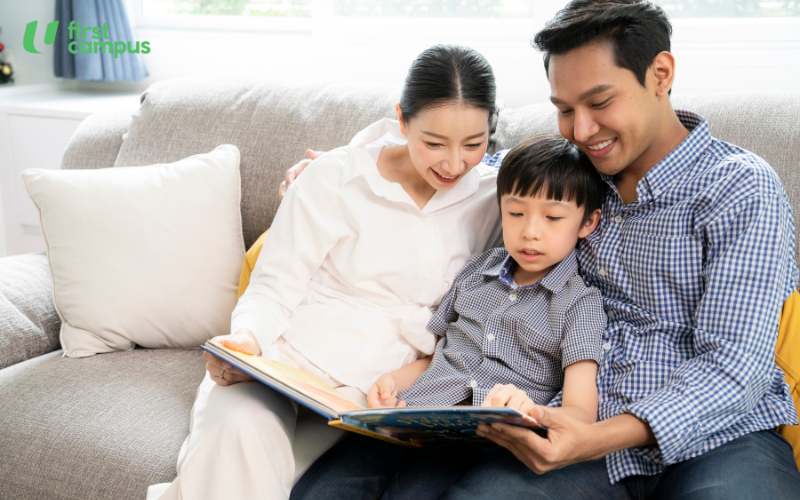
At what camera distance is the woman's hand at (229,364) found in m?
1.21

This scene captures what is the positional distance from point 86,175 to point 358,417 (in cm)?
117

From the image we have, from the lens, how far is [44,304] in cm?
174

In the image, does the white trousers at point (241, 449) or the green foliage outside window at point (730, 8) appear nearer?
the white trousers at point (241, 449)

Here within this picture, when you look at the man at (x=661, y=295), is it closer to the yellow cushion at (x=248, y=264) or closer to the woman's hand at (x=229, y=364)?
the woman's hand at (x=229, y=364)

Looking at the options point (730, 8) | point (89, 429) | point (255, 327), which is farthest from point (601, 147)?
point (730, 8)

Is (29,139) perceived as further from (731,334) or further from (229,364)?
(731,334)

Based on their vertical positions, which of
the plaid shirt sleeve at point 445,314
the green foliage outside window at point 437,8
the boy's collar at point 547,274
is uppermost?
the green foliage outside window at point 437,8

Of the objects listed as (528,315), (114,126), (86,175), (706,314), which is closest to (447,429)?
(528,315)

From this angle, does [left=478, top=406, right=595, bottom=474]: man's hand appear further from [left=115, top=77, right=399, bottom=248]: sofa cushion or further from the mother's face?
[left=115, top=77, right=399, bottom=248]: sofa cushion

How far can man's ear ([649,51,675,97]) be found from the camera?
1203mm

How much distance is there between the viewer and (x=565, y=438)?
1012 mm

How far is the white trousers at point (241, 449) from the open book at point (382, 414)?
0.31ft

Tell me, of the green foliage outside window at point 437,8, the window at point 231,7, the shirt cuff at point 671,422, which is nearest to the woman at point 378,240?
the shirt cuff at point 671,422

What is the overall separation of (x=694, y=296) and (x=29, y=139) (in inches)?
105
